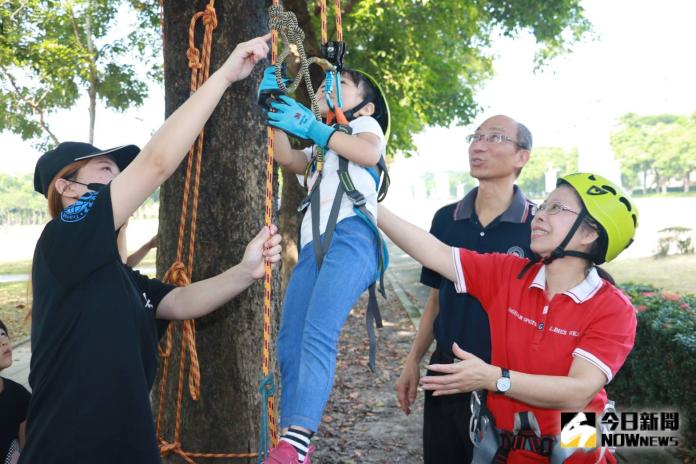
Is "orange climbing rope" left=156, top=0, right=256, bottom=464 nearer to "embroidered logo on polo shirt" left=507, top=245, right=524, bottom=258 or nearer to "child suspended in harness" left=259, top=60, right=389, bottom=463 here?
"child suspended in harness" left=259, top=60, right=389, bottom=463

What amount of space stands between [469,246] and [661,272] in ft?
49.2

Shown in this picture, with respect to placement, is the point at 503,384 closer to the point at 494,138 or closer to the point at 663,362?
the point at 494,138

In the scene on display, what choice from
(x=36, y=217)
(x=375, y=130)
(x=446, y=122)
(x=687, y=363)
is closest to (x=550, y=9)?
(x=446, y=122)

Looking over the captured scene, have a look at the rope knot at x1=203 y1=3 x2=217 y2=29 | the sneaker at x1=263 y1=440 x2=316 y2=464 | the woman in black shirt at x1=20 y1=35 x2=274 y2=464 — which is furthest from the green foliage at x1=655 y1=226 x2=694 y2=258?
the woman in black shirt at x1=20 y1=35 x2=274 y2=464

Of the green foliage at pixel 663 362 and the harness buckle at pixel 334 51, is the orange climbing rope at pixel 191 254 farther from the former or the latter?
the green foliage at pixel 663 362

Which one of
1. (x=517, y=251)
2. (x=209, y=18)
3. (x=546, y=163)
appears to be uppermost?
(x=546, y=163)

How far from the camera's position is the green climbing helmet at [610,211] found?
2348mm

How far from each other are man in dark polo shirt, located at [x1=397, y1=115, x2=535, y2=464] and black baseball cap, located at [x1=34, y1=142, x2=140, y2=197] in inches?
60.3

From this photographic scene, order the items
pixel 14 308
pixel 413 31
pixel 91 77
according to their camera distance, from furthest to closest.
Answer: pixel 14 308, pixel 91 77, pixel 413 31

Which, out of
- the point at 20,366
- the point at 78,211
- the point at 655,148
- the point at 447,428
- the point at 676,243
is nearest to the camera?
the point at 78,211

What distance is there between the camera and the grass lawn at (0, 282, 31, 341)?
11211 mm

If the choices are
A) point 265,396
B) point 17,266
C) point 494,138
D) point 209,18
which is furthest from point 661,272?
point 17,266

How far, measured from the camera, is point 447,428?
9.68 ft

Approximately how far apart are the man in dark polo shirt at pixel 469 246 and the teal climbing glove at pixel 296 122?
995 mm
